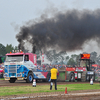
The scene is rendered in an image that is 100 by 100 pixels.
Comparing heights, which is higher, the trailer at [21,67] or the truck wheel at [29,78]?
the trailer at [21,67]

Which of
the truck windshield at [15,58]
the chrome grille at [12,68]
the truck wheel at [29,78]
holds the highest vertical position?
the truck windshield at [15,58]

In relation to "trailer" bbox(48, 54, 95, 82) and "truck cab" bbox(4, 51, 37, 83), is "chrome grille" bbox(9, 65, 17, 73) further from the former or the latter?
"trailer" bbox(48, 54, 95, 82)

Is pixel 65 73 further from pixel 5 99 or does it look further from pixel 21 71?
pixel 5 99

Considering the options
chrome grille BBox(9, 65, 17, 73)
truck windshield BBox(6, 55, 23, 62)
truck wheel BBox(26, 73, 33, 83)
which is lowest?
truck wheel BBox(26, 73, 33, 83)

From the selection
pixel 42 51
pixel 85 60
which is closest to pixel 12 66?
pixel 42 51

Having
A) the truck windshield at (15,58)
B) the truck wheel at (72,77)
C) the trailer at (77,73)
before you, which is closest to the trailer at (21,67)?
the truck windshield at (15,58)

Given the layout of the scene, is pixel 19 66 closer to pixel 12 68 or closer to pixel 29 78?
pixel 12 68

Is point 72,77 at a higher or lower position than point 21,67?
lower

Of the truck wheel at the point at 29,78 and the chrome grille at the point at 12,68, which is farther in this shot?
the truck wheel at the point at 29,78

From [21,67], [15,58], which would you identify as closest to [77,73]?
[21,67]

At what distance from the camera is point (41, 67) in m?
28.9

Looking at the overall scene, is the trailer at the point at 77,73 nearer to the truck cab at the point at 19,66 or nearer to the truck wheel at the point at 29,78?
the truck wheel at the point at 29,78

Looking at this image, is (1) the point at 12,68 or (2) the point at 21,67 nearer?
(2) the point at 21,67

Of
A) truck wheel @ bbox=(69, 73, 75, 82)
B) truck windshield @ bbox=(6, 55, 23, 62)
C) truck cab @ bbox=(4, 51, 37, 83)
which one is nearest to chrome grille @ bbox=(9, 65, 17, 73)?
truck cab @ bbox=(4, 51, 37, 83)
